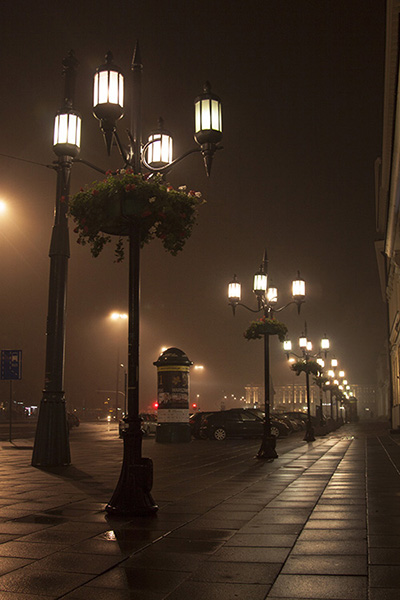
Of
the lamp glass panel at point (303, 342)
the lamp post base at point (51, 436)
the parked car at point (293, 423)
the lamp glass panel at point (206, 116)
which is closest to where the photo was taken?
the lamp glass panel at point (206, 116)

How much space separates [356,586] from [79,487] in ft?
23.1

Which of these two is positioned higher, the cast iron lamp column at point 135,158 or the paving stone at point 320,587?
the cast iron lamp column at point 135,158

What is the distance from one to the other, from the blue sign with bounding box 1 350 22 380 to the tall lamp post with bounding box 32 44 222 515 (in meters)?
11.8

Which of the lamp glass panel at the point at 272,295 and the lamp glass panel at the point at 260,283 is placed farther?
the lamp glass panel at the point at 272,295

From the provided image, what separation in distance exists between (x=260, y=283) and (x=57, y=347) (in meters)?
7.58

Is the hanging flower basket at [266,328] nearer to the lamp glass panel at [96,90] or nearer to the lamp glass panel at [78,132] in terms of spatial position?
the lamp glass panel at [78,132]

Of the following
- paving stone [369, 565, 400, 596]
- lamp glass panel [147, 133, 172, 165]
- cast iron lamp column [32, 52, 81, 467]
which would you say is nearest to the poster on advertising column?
cast iron lamp column [32, 52, 81, 467]

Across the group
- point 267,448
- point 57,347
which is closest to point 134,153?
point 57,347

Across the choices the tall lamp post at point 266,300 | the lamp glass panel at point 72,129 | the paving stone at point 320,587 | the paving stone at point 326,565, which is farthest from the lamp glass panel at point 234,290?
the paving stone at point 320,587

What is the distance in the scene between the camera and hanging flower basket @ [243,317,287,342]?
779 inches

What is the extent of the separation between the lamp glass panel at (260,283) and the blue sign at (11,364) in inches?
345

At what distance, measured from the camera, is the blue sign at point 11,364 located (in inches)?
894

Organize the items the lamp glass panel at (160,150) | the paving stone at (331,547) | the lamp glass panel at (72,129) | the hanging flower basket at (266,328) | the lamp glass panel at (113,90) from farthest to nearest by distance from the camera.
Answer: the hanging flower basket at (266,328) → the lamp glass panel at (72,129) → the lamp glass panel at (160,150) → the lamp glass panel at (113,90) → the paving stone at (331,547)

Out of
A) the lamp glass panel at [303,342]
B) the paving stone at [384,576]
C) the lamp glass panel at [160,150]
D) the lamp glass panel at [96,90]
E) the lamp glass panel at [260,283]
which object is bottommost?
the paving stone at [384,576]
